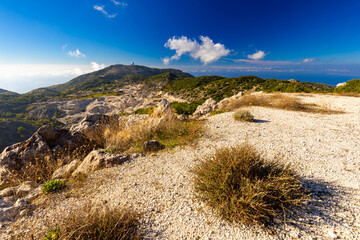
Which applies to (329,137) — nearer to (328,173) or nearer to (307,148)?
(307,148)

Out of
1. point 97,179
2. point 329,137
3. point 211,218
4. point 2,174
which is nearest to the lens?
point 211,218

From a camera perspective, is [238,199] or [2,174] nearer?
[238,199]

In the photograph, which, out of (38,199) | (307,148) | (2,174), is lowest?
(2,174)

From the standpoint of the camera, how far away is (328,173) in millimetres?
3746

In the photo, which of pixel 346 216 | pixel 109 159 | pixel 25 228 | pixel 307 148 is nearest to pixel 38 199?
pixel 25 228

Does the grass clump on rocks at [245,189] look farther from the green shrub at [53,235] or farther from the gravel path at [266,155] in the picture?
the green shrub at [53,235]

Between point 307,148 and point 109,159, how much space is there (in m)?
7.31

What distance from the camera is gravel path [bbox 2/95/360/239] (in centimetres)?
236

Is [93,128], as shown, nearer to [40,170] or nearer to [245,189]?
[40,170]

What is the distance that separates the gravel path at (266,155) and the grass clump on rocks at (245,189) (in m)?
0.20

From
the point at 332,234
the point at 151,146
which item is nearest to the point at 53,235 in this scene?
the point at 151,146

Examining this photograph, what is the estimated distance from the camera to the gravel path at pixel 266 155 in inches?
93.0

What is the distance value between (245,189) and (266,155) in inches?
85.1

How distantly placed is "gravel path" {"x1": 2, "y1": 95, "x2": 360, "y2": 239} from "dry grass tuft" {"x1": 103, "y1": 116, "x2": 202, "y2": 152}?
68 cm
